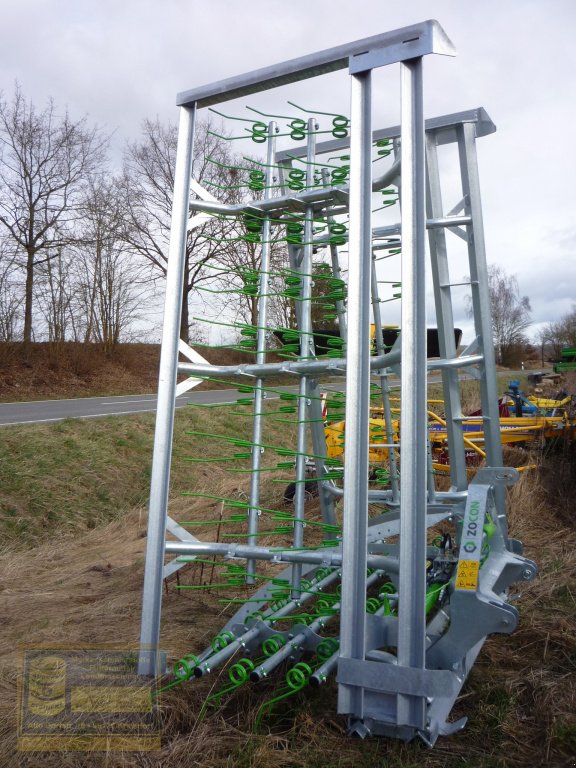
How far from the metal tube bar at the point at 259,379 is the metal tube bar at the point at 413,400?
1036 mm

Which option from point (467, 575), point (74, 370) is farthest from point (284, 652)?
point (74, 370)

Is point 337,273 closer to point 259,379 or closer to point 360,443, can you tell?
point 259,379

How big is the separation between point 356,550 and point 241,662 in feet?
2.51

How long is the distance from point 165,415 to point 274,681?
123 cm

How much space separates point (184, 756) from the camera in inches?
100

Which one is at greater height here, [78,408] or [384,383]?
[78,408]

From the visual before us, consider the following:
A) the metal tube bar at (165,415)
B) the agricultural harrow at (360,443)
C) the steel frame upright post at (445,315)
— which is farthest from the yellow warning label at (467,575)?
the steel frame upright post at (445,315)

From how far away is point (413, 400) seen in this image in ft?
8.77

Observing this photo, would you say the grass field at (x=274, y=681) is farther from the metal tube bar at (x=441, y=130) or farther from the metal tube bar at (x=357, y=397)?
the metal tube bar at (x=441, y=130)

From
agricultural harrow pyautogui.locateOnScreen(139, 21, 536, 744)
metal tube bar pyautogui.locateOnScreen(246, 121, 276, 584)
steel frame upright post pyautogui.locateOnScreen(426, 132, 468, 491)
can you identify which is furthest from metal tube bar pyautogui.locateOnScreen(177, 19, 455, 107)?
steel frame upright post pyautogui.locateOnScreen(426, 132, 468, 491)

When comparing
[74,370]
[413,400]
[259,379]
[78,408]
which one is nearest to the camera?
[413,400]

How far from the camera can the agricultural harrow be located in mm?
2619

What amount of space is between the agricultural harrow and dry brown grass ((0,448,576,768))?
0.09 metres

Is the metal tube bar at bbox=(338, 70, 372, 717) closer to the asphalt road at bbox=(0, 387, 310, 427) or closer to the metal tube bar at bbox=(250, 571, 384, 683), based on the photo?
the metal tube bar at bbox=(250, 571, 384, 683)
